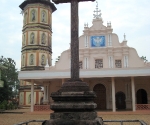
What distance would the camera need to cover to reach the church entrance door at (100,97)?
22.0 m

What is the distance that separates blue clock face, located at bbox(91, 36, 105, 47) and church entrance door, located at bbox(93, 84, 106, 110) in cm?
392

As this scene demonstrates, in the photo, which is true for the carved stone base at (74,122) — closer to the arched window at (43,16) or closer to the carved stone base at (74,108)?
the carved stone base at (74,108)

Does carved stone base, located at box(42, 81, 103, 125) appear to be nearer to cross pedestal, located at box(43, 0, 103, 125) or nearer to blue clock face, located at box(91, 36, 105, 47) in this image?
cross pedestal, located at box(43, 0, 103, 125)

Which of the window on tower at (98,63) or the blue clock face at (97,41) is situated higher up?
the blue clock face at (97,41)

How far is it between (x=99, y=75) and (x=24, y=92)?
45.4ft

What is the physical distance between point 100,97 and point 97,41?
5405 millimetres

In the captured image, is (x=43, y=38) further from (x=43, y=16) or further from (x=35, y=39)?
(x=43, y=16)

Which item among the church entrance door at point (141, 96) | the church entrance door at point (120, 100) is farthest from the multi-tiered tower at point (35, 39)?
the church entrance door at point (141, 96)

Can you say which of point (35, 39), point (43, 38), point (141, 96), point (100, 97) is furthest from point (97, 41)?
point (35, 39)

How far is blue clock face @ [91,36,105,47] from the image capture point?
22.3 meters

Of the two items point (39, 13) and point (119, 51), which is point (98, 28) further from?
point (39, 13)

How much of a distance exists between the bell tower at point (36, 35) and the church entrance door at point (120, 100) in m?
10.5

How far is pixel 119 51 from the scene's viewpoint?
2225cm

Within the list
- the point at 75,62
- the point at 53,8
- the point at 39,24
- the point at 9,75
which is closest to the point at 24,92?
the point at 39,24
